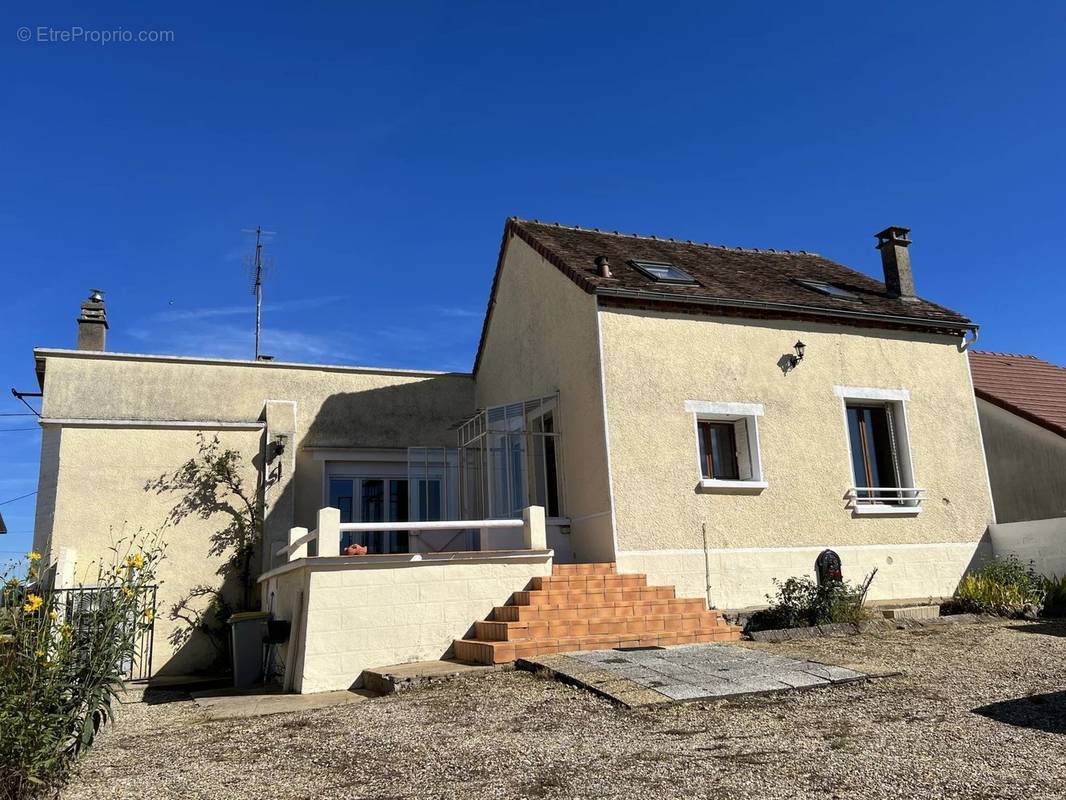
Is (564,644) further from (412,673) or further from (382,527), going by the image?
(382,527)

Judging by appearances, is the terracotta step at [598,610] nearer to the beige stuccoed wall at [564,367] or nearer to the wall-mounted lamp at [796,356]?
the beige stuccoed wall at [564,367]

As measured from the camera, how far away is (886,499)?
1295 centimetres

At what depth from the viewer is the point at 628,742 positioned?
563 centimetres

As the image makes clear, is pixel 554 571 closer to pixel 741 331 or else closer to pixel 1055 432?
pixel 741 331

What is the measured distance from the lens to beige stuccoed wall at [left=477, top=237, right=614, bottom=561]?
1146 cm

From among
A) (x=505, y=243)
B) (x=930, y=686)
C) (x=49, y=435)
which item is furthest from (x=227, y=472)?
(x=930, y=686)

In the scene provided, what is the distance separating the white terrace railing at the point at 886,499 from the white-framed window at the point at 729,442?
70.4 inches

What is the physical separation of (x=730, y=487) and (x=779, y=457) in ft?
3.68

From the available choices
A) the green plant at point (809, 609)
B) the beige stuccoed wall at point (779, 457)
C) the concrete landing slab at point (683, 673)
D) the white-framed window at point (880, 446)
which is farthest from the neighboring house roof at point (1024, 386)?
the concrete landing slab at point (683, 673)

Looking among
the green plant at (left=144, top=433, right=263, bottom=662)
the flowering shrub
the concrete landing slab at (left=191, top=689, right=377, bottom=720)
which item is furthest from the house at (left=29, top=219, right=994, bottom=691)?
the flowering shrub

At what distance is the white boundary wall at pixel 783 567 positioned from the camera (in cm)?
1121

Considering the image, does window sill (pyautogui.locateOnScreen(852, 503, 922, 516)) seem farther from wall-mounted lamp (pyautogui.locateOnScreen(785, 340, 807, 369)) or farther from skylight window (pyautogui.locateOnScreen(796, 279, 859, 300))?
skylight window (pyautogui.locateOnScreen(796, 279, 859, 300))

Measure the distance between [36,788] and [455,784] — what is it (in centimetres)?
230

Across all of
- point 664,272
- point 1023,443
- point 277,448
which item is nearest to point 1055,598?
point 1023,443
